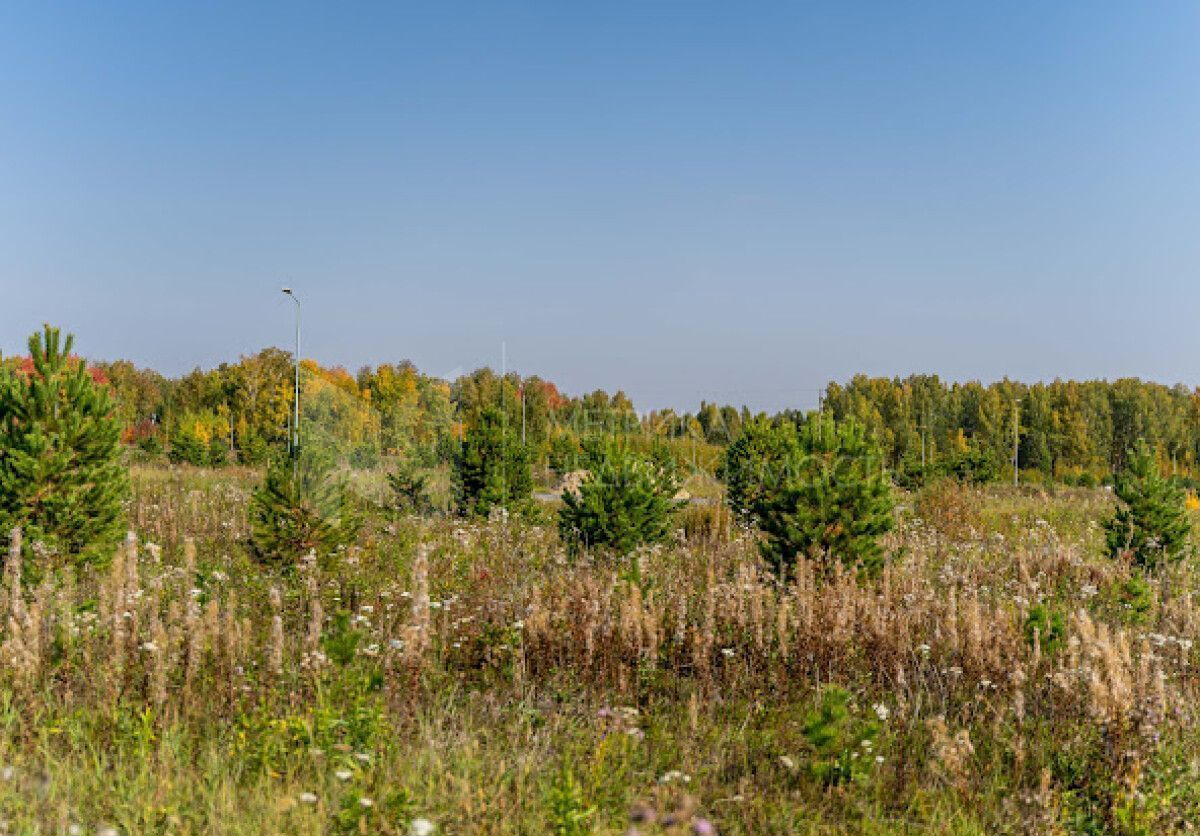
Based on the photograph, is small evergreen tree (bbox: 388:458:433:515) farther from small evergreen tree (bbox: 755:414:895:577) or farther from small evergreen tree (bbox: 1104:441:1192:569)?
small evergreen tree (bbox: 1104:441:1192:569)

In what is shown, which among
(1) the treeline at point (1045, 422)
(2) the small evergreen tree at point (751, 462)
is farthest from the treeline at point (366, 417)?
(1) the treeline at point (1045, 422)

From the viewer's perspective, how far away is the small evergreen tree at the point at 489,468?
49.4ft

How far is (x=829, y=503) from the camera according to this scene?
8.13 metres

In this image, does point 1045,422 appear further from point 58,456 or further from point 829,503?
point 58,456

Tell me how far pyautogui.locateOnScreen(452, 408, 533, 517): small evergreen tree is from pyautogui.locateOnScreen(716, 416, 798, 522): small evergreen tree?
384 centimetres

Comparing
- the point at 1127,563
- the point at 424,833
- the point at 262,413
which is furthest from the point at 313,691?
the point at 262,413

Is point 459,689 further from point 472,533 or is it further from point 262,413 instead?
point 262,413

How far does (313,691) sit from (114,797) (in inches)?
43.4

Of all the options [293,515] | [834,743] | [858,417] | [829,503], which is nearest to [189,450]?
[293,515]

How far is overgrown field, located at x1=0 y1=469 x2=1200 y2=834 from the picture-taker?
3.67m

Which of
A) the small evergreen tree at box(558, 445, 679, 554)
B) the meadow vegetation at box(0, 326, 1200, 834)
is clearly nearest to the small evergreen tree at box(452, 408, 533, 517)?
the small evergreen tree at box(558, 445, 679, 554)

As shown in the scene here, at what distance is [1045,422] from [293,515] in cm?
5242

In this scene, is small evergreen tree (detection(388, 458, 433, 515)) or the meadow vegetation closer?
the meadow vegetation

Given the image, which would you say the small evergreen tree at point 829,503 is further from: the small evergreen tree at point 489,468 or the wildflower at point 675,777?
the small evergreen tree at point 489,468
